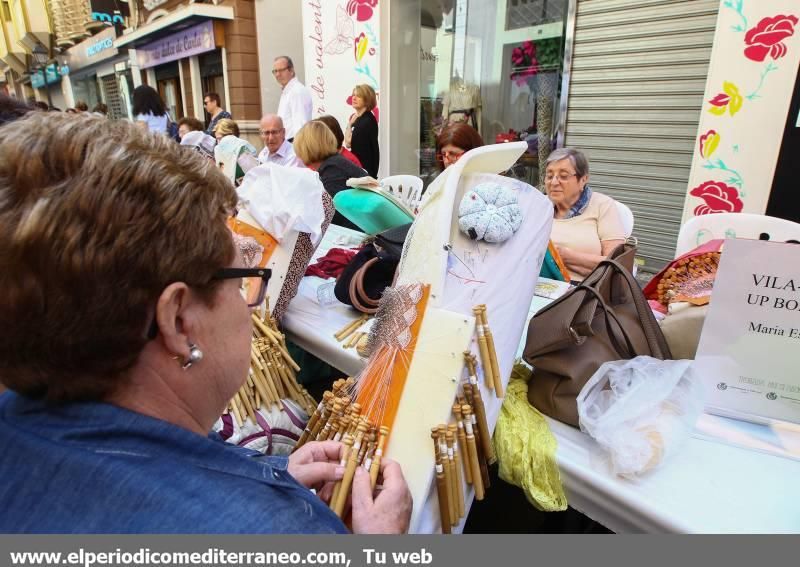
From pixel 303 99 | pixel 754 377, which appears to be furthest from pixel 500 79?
pixel 754 377

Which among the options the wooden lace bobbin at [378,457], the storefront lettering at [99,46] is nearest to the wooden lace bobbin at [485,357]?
the wooden lace bobbin at [378,457]

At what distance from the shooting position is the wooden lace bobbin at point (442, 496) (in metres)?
0.89

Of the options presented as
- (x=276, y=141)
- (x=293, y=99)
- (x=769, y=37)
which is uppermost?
(x=769, y=37)

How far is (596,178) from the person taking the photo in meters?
4.45

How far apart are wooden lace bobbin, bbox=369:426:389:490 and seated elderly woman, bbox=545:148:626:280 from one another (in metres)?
1.69

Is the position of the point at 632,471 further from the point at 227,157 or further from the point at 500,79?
the point at 500,79

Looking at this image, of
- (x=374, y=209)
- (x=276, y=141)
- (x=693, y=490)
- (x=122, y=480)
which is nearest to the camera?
(x=122, y=480)

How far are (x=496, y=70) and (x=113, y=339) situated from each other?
18.1 feet

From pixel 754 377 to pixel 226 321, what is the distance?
1.07 metres

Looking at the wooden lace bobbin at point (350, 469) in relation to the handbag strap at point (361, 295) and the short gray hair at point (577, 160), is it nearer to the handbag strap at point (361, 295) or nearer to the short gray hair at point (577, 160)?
the handbag strap at point (361, 295)

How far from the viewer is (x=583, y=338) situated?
40.4 inches

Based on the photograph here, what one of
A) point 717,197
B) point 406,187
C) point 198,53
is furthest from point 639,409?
point 198,53

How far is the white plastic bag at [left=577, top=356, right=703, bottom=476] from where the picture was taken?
0.88m

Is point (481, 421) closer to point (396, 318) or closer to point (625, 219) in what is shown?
point (396, 318)
